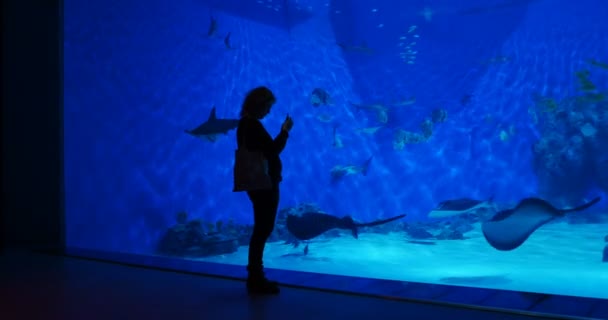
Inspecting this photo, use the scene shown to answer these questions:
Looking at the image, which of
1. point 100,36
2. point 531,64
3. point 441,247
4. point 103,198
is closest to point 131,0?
point 100,36

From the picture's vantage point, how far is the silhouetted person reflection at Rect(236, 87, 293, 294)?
2802 millimetres

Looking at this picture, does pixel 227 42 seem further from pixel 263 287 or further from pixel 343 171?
pixel 263 287

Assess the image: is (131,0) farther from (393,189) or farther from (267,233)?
(393,189)

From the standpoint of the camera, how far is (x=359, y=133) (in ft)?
33.0

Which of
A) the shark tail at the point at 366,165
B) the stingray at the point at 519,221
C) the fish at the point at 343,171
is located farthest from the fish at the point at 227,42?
the stingray at the point at 519,221

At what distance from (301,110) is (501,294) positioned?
6602 millimetres

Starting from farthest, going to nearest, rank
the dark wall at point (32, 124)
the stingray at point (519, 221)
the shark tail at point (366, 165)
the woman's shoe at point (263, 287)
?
the shark tail at point (366, 165) → the dark wall at point (32, 124) → the stingray at point (519, 221) → the woman's shoe at point (263, 287)

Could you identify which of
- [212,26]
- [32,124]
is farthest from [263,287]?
[212,26]

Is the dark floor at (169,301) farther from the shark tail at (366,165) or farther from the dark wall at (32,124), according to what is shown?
the shark tail at (366,165)

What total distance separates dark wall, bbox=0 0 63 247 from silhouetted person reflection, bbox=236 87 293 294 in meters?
3.22

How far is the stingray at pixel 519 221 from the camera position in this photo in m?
4.87

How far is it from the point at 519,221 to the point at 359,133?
5226 millimetres

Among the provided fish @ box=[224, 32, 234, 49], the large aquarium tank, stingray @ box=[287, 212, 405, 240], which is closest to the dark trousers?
the large aquarium tank

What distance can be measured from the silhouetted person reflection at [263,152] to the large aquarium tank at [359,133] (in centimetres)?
201
